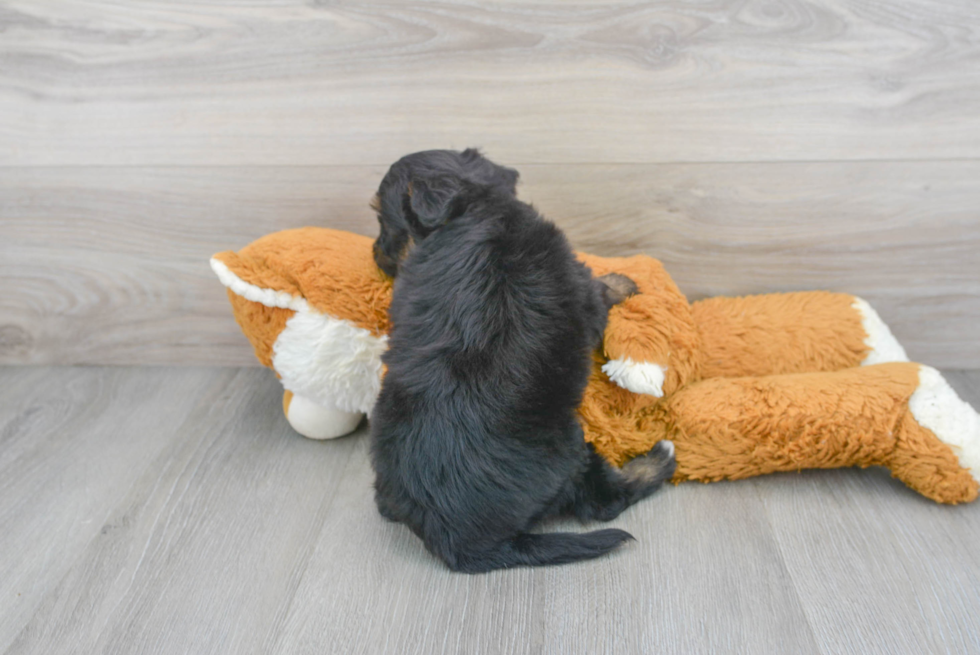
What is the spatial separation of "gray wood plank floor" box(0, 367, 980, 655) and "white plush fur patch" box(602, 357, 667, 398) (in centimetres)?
22

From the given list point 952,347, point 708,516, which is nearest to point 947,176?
point 952,347

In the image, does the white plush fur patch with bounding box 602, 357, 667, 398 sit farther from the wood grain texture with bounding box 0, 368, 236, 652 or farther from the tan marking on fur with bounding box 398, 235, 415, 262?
the wood grain texture with bounding box 0, 368, 236, 652

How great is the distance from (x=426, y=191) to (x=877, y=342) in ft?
3.24

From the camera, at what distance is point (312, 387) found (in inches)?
53.2

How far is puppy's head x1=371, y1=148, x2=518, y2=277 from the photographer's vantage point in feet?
3.52

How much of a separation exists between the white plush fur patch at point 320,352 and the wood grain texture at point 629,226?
0.33 metres

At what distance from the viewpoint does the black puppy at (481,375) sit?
102 cm

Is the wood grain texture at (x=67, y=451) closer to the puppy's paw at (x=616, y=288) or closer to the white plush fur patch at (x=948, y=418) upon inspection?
the puppy's paw at (x=616, y=288)

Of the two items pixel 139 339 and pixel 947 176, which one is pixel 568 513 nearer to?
pixel 947 176

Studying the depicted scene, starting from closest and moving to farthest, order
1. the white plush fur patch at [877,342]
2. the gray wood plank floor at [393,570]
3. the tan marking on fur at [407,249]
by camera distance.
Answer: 1. the gray wood plank floor at [393,570]
2. the tan marking on fur at [407,249]
3. the white plush fur patch at [877,342]

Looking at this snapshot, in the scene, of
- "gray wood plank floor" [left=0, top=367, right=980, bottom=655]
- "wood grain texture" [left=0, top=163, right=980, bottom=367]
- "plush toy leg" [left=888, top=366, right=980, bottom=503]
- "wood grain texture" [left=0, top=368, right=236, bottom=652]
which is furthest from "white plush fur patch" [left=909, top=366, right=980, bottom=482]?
"wood grain texture" [left=0, top=368, right=236, bottom=652]

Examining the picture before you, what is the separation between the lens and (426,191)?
1080mm

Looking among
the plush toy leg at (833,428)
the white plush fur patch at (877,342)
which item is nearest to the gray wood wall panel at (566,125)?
the white plush fur patch at (877,342)

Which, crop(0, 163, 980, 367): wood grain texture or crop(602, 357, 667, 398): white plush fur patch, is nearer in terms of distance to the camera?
crop(602, 357, 667, 398): white plush fur patch
